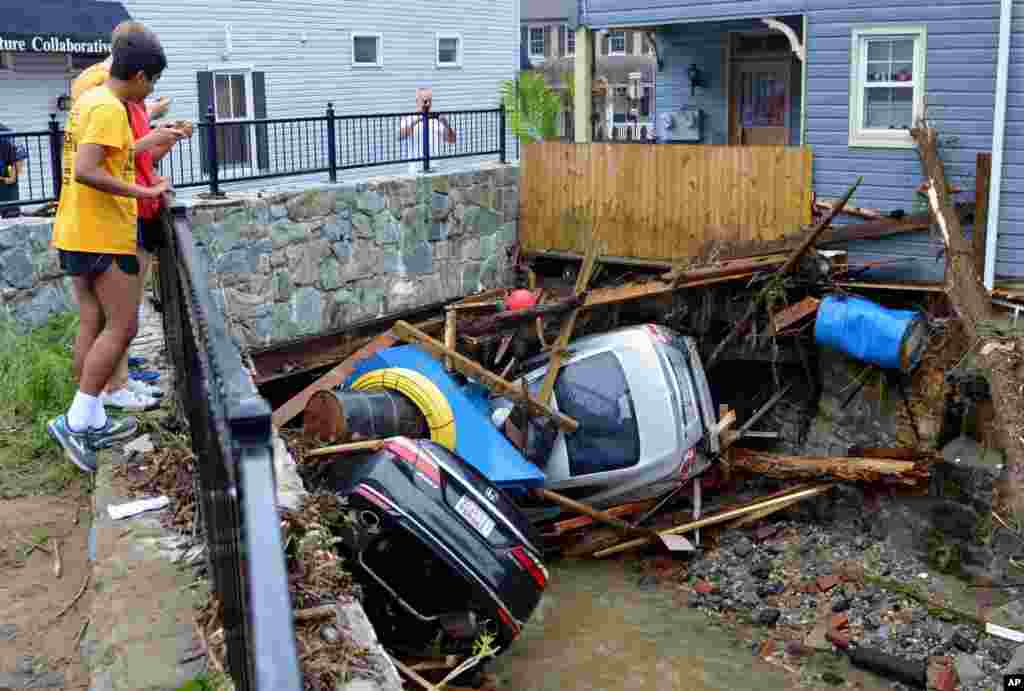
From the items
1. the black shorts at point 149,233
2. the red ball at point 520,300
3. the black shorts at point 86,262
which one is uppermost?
the black shorts at point 149,233

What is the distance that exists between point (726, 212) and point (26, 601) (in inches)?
434

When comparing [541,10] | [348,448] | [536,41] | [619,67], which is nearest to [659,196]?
[348,448]

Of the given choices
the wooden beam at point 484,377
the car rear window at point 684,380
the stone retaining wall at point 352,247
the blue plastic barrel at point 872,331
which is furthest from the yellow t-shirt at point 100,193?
the blue plastic barrel at point 872,331

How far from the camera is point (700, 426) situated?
11.1 m

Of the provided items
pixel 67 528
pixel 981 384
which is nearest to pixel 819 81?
pixel 981 384

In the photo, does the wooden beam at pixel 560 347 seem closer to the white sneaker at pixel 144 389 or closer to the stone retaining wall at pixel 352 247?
the stone retaining wall at pixel 352 247

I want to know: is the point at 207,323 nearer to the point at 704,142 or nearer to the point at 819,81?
the point at 819,81

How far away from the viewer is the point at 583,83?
1669cm

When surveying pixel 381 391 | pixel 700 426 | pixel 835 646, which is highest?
pixel 381 391

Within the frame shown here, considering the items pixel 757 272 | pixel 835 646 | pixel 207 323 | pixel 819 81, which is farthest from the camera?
pixel 819 81

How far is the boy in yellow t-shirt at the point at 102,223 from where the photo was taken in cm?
407

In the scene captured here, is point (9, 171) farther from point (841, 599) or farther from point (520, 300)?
point (841, 599)

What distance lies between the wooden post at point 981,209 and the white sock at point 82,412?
10.7 meters

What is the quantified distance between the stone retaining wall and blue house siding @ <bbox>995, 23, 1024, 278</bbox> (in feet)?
20.4
